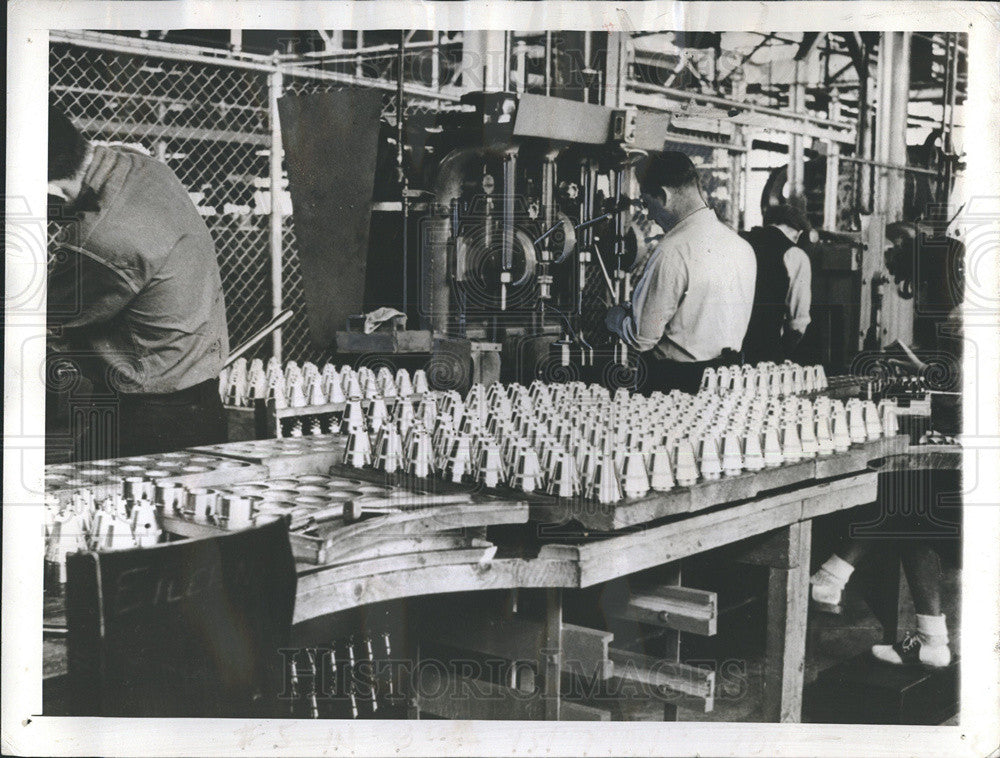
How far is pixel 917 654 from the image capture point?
2791 mm

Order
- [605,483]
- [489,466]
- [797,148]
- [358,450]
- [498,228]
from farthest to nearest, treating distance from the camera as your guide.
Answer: [797,148] < [498,228] < [358,450] < [489,466] < [605,483]

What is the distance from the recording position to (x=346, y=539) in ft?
7.36

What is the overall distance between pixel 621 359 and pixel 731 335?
1.10ft

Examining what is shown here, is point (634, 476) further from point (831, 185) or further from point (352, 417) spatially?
point (831, 185)

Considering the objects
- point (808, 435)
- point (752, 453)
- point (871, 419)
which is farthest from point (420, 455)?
point (871, 419)

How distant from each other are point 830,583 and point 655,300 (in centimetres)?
101

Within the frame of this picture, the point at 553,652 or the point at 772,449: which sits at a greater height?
the point at 772,449

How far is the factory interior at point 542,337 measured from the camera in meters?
2.62

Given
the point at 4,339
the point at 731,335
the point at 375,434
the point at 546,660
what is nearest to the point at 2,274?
the point at 4,339

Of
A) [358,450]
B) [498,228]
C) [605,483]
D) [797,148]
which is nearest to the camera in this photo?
[605,483]

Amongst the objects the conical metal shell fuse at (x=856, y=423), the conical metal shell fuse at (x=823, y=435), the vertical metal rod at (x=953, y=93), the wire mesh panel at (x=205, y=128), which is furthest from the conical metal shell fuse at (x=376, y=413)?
the vertical metal rod at (x=953, y=93)

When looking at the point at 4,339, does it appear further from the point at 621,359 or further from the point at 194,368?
the point at 621,359

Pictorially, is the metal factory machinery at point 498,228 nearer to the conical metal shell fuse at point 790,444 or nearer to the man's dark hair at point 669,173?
the man's dark hair at point 669,173

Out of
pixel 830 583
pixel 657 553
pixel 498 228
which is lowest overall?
pixel 830 583
